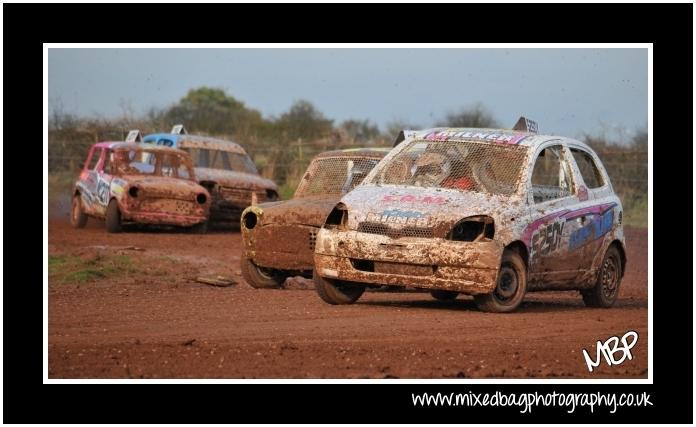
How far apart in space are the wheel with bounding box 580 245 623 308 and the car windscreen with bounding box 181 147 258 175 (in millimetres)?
11892

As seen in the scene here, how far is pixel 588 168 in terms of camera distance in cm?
1270

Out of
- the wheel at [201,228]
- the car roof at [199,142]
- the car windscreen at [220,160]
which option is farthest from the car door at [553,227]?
the car roof at [199,142]

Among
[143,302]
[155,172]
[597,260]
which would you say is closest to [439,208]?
[597,260]

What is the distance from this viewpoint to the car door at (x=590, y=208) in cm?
1189

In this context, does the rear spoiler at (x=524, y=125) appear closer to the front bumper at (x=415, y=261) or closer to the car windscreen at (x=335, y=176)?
the car windscreen at (x=335, y=176)

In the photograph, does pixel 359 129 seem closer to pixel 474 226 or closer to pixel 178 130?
pixel 178 130

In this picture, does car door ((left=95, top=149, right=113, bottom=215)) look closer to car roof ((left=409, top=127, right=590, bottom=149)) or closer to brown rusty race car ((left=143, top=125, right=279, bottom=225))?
brown rusty race car ((left=143, top=125, right=279, bottom=225))

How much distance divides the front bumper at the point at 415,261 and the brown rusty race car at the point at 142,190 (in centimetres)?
1019

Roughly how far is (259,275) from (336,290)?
183 cm

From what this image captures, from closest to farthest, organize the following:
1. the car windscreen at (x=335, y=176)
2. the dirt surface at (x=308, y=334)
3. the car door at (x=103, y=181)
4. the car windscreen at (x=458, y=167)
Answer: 1. the dirt surface at (x=308, y=334)
2. the car windscreen at (x=458, y=167)
3. the car windscreen at (x=335, y=176)
4. the car door at (x=103, y=181)

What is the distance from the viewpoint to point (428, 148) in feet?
39.2

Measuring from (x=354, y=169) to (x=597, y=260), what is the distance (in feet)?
9.82

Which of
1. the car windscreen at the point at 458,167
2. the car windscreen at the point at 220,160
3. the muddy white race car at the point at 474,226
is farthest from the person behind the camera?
the car windscreen at the point at 220,160

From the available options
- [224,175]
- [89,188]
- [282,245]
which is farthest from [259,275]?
[224,175]
